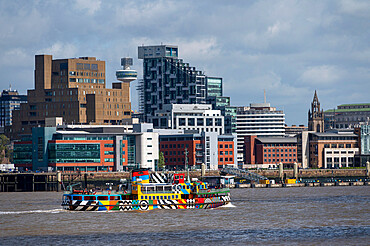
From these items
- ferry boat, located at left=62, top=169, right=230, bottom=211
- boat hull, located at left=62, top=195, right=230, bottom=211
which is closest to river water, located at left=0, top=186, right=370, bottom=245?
boat hull, located at left=62, top=195, right=230, bottom=211

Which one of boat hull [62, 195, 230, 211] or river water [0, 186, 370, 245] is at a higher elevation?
boat hull [62, 195, 230, 211]

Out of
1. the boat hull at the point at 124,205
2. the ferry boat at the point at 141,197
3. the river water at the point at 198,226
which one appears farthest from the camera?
the ferry boat at the point at 141,197

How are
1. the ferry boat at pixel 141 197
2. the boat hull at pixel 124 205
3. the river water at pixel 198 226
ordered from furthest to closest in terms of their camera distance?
1. the ferry boat at pixel 141 197
2. the boat hull at pixel 124 205
3. the river water at pixel 198 226

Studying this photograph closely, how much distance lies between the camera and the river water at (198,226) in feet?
328

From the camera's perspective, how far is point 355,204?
495ft

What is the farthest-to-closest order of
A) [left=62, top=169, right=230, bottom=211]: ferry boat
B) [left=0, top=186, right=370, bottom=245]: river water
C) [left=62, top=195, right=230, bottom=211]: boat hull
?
[left=62, top=169, right=230, bottom=211]: ferry boat → [left=62, top=195, right=230, bottom=211]: boat hull → [left=0, top=186, right=370, bottom=245]: river water

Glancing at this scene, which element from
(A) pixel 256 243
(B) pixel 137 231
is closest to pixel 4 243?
(B) pixel 137 231

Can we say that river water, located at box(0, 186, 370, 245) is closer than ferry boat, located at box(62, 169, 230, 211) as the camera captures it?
Yes

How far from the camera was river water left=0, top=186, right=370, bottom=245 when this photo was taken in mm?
99938

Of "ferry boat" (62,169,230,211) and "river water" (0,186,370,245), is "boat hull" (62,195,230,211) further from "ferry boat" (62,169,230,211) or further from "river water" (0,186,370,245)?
"river water" (0,186,370,245)

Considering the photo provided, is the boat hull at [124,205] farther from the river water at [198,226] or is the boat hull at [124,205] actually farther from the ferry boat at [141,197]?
the river water at [198,226]

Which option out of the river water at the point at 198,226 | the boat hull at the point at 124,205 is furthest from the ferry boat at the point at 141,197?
the river water at the point at 198,226

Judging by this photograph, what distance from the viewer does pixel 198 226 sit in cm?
11350

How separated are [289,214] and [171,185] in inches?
784
